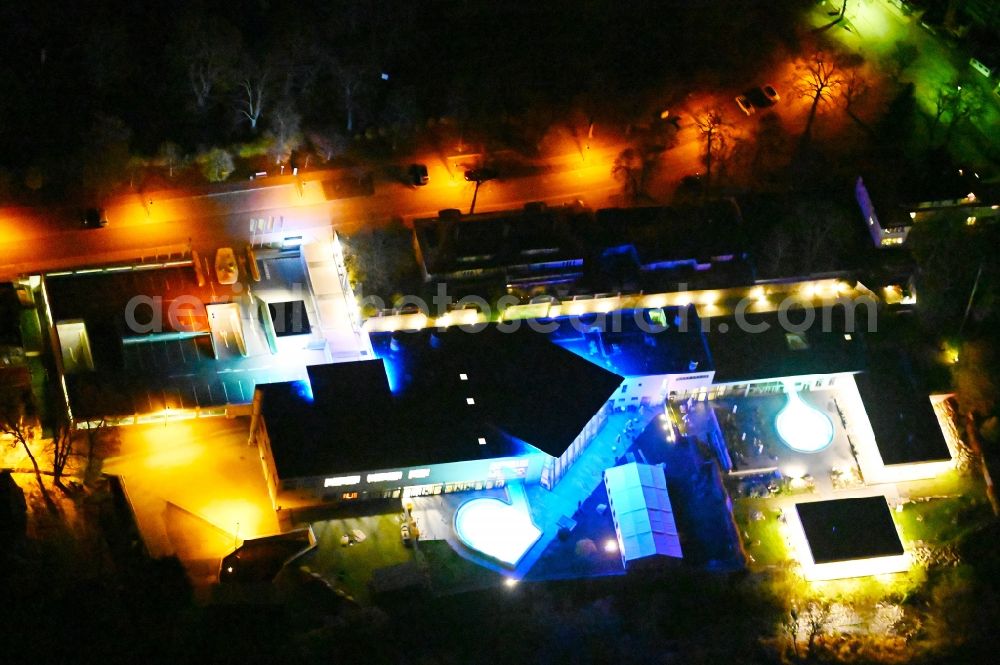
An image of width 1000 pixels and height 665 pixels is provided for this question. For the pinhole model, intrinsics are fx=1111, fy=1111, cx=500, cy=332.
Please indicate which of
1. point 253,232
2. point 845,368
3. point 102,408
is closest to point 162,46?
point 253,232

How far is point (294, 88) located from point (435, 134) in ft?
28.3

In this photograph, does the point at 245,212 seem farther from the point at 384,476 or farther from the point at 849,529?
the point at 849,529

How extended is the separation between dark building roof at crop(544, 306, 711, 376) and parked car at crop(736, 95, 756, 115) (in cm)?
1626

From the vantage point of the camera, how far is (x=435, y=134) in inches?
2549

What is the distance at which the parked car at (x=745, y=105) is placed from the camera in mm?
67375

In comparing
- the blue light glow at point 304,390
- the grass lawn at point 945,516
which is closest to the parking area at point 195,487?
the blue light glow at point 304,390

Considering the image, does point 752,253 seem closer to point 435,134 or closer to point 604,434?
point 604,434

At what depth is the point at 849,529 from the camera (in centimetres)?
5184

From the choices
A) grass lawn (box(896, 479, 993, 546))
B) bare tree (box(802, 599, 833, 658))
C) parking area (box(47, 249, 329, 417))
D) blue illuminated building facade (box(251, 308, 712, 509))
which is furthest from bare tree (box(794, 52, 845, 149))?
parking area (box(47, 249, 329, 417))

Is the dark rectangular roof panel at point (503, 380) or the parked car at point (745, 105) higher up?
the parked car at point (745, 105)

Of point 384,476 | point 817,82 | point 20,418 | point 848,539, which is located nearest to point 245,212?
point 20,418

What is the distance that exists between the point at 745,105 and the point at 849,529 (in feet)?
91.3

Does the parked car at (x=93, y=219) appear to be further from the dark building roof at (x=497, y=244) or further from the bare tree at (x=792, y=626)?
the bare tree at (x=792, y=626)

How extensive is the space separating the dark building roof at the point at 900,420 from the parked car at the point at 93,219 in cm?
4027
